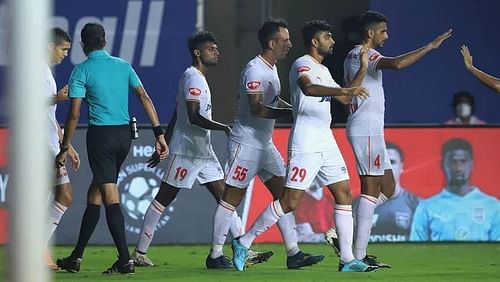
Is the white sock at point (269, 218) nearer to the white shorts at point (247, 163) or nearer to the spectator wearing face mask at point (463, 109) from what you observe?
the white shorts at point (247, 163)

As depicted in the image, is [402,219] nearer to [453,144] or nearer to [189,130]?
[453,144]

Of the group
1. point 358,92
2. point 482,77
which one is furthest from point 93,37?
point 482,77

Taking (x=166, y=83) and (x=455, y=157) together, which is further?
(x=166, y=83)

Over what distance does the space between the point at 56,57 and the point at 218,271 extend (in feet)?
7.42

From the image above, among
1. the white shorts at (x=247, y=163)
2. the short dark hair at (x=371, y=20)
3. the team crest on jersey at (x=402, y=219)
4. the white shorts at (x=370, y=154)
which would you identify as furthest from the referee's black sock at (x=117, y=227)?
the team crest on jersey at (x=402, y=219)

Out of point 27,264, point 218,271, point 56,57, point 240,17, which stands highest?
point 240,17

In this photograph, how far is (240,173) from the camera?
10.6m

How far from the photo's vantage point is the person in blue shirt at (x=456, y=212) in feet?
46.6

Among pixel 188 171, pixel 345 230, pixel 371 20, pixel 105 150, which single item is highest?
pixel 371 20

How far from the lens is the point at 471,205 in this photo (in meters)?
14.2

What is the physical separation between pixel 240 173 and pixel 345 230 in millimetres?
1079

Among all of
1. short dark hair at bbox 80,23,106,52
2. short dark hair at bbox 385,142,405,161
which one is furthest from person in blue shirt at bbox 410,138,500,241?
short dark hair at bbox 80,23,106,52

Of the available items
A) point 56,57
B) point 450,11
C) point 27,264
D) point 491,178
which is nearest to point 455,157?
point 491,178

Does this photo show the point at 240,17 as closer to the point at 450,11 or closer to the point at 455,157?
the point at 450,11
